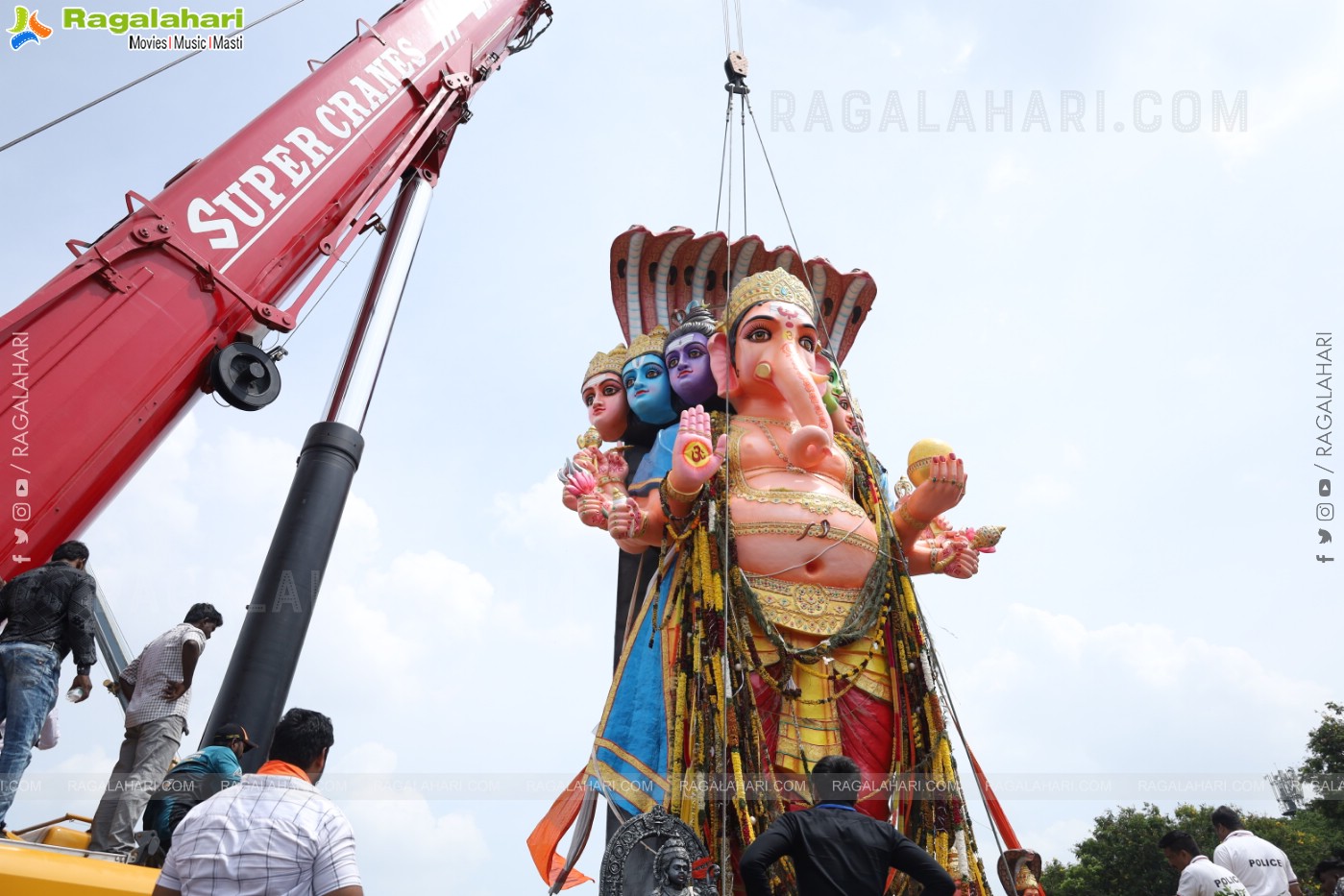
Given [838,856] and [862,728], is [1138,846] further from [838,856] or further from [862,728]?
[838,856]

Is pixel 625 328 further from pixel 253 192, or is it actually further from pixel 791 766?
pixel 791 766

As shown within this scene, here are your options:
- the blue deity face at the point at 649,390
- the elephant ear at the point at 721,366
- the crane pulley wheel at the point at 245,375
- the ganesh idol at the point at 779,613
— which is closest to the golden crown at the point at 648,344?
the blue deity face at the point at 649,390

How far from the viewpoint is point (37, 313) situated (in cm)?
523

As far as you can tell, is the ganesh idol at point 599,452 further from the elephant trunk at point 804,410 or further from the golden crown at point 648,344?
the elephant trunk at point 804,410

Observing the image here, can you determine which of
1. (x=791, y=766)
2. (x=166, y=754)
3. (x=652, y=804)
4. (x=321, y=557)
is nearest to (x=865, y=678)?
(x=791, y=766)

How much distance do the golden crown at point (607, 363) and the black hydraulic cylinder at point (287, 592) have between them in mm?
2642

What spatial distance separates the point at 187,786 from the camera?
4.53 metres

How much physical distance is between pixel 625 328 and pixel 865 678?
153 inches

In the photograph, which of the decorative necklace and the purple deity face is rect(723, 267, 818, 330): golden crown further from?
the decorative necklace

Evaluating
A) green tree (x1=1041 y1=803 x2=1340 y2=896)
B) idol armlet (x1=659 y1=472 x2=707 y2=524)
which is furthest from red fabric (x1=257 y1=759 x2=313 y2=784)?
green tree (x1=1041 y1=803 x2=1340 y2=896)

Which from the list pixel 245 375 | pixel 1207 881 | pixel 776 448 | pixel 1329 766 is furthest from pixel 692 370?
pixel 1329 766

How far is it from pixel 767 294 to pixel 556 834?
4.08 m

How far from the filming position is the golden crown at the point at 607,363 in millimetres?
8531

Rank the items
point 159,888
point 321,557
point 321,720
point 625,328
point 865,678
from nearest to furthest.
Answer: point 159,888
point 321,720
point 321,557
point 865,678
point 625,328
